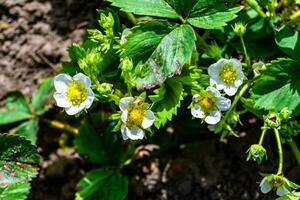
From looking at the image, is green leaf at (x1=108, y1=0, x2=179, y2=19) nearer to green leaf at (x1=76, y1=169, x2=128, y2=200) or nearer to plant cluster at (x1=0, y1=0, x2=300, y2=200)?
plant cluster at (x1=0, y1=0, x2=300, y2=200)

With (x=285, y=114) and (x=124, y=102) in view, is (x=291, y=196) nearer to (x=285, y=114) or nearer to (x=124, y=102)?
(x=285, y=114)

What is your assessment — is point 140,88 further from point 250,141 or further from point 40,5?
point 40,5

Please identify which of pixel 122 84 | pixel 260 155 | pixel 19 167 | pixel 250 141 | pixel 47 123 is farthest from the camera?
pixel 47 123

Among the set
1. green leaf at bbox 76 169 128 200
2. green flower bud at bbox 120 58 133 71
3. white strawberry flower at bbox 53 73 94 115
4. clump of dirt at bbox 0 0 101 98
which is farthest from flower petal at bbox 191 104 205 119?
clump of dirt at bbox 0 0 101 98

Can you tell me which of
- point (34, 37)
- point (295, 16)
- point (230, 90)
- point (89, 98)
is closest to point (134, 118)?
point (89, 98)

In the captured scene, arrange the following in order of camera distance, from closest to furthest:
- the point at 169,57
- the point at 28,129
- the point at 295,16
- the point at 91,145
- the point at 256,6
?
the point at 169,57 → the point at 256,6 → the point at 295,16 → the point at 91,145 → the point at 28,129

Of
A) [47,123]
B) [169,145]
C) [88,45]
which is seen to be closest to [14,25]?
[47,123]
